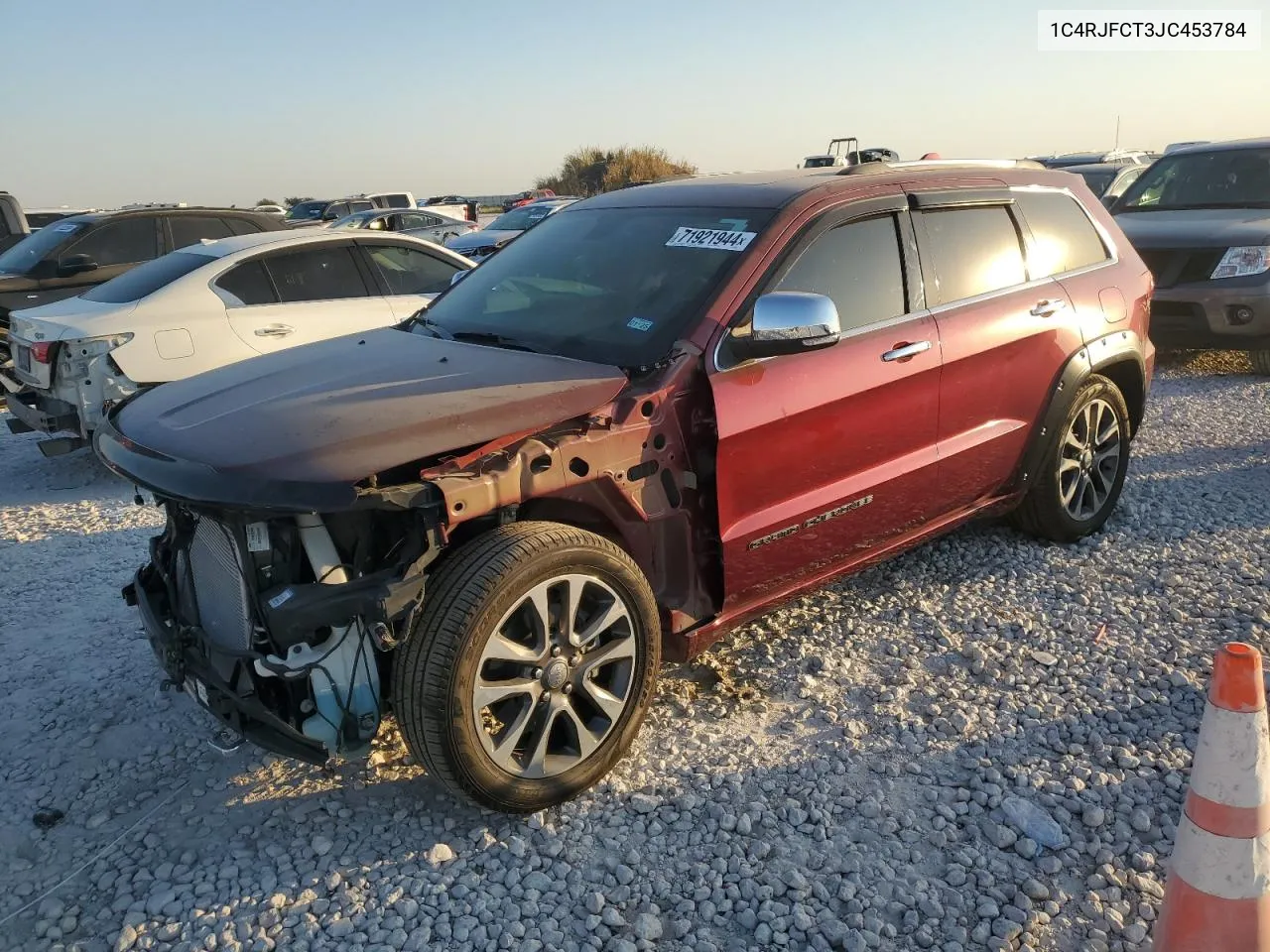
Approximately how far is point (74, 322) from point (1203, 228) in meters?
8.90

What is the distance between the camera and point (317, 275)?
7.14 metres

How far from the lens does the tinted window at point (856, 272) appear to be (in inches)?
141

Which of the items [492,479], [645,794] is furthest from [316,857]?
[492,479]

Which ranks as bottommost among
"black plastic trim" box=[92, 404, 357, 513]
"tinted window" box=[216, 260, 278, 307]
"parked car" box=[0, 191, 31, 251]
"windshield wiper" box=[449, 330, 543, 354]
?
"black plastic trim" box=[92, 404, 357, 513]

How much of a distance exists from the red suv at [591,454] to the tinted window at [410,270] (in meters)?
3.33

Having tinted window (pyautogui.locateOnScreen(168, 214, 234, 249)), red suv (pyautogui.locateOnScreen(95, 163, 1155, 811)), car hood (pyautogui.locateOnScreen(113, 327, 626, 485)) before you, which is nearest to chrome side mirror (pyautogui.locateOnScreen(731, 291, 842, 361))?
red suv (pyautogui.locateOnScreen(95, 163, 1155, 811))

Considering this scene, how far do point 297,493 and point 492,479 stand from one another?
52cm

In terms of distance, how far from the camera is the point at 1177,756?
3.16 m

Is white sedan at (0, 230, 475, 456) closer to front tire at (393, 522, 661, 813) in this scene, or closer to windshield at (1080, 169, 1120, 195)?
front tire at (393, 522, 661, 813)

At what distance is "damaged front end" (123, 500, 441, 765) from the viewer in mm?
2619

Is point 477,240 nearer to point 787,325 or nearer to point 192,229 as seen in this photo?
point 192,229

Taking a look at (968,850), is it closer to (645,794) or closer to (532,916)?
(645,794)

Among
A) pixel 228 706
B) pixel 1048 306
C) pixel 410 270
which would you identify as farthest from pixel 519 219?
pixel 228 706

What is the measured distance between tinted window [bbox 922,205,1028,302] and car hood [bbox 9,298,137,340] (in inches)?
198
